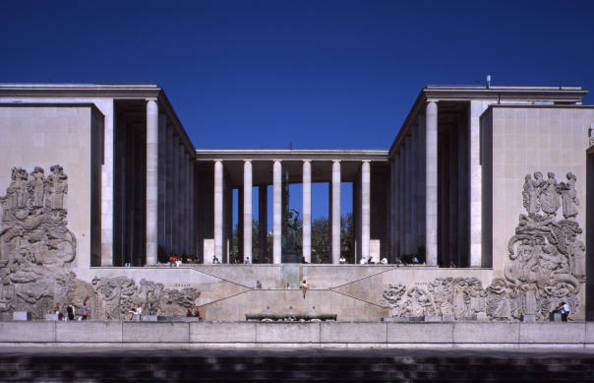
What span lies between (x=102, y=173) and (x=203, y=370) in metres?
19.8

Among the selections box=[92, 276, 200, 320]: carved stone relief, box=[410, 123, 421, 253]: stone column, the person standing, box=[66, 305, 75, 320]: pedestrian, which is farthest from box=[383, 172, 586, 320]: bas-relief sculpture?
box=[66, 305, 75, 320]: pedestrian

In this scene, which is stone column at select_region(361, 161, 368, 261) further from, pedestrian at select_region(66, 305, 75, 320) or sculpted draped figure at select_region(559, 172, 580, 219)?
pedestrian at select_region(66, 305, 75, 320)

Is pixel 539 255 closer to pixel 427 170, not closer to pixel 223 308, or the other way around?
pixel 427 170

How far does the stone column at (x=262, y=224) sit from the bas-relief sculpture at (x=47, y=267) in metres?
26.7

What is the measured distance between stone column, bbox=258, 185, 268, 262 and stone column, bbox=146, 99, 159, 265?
839 inches

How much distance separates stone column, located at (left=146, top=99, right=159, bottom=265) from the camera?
35.9 m

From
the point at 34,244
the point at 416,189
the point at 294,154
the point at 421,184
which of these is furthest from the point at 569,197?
the point at 294,154

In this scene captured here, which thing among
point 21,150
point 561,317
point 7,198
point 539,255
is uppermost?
point 21,150

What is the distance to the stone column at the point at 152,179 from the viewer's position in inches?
1414

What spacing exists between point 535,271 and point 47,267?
787 inches

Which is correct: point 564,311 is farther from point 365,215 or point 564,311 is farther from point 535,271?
point 365,215

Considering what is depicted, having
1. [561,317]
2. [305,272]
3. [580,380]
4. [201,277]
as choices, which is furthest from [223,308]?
[580,380]

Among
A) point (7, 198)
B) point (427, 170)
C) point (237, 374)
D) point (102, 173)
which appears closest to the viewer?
point (237, 374)

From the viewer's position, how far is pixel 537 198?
3002cm
